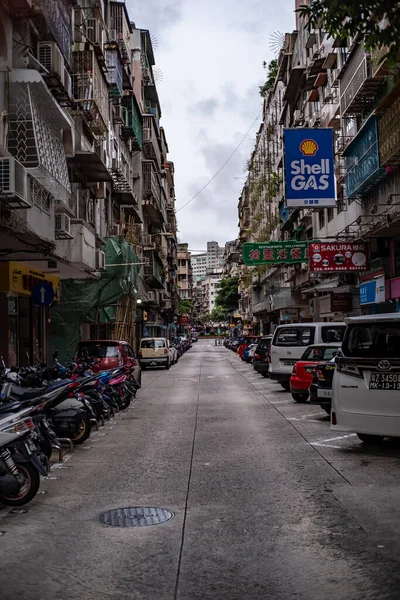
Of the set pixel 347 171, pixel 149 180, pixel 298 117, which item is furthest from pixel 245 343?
pixel 347 171

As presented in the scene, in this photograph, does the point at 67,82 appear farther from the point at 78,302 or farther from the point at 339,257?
the point at 339,257

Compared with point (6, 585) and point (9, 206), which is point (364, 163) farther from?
point (6, 585)

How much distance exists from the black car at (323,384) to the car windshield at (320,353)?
330 cm

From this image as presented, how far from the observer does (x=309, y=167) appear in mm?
22516

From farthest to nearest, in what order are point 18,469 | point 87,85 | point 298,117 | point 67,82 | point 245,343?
1. point 245,343
2. point 298,117
3. point 87,85
4. point 67,82
5. point 18,469

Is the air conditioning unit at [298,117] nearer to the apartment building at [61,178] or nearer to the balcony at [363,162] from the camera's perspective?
the apartment building at [61,178]

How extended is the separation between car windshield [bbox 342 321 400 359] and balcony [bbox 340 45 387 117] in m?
12.3

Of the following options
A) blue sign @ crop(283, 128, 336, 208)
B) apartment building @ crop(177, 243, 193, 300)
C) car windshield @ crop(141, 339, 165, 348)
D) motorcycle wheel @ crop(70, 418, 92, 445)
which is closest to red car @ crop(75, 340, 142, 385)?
motorcycle wheel @ crop(70, 418, 92, 445)

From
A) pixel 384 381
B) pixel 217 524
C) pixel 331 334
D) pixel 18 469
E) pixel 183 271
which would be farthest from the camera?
pixel 183 271

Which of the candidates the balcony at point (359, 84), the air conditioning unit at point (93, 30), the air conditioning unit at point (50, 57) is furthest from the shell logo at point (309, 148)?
the air conditioning unit at point (93, 30)

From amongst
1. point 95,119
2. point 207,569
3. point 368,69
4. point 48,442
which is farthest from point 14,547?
point 95,119

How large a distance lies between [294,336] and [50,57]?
10708 mm

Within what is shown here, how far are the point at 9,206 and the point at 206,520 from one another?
8323 mm

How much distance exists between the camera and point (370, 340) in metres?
9.77
